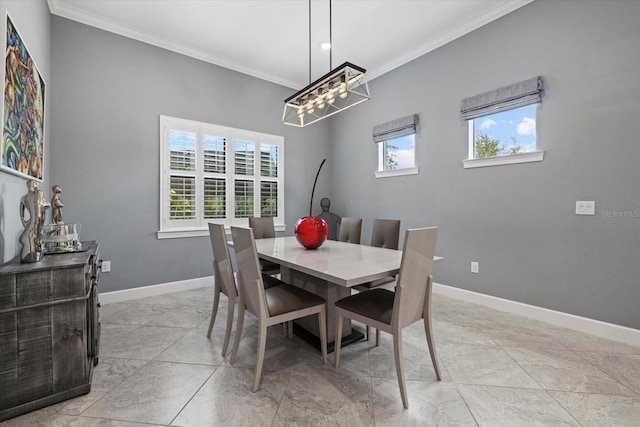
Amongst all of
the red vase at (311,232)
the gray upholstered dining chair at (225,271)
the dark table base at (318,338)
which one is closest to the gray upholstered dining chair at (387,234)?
the dark table base at (318,338)

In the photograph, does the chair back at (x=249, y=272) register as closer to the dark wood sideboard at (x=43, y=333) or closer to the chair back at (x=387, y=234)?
the dark wood sideboard at (x=43, y=333)

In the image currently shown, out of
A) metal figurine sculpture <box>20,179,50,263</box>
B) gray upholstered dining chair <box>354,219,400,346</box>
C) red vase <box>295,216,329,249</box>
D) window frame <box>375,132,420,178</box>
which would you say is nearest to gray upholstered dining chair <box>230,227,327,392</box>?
red vase <box>295,216,329,249</box>

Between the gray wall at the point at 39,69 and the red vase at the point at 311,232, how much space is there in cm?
185

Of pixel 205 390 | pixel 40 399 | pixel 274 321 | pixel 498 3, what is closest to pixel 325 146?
pixel 498 3

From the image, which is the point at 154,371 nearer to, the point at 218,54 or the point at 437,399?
the point at 437,399

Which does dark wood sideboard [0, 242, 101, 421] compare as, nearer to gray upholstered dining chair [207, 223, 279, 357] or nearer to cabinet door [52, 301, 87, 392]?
cabinet door [52, 301, 87, 392]

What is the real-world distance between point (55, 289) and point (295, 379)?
1.44m

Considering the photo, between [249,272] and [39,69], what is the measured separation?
2.58m

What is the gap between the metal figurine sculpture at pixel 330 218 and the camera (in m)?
4.73

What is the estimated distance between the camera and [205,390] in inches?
66.2

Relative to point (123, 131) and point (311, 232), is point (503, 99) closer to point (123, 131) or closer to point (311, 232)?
point (311, 232)

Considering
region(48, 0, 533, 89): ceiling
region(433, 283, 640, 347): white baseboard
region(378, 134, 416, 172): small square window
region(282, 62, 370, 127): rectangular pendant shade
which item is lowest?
region(433, 283, 640, 347): white baseboard

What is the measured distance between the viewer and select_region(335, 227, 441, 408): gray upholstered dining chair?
5.09 ft

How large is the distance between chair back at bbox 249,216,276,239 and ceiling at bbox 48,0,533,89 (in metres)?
2.00
